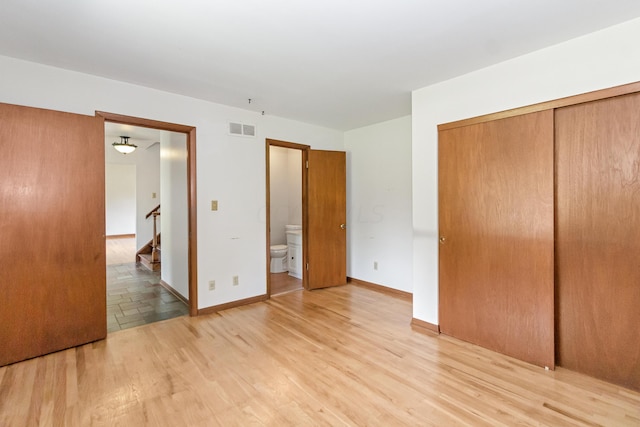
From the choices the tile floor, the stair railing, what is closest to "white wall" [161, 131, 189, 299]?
the tile floor

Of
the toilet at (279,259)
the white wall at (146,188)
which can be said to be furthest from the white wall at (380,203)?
the white wall at (146,188)

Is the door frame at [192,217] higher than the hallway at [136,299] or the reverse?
higher

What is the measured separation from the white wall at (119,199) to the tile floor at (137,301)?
5677 millimetres

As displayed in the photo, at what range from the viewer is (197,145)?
3303mm

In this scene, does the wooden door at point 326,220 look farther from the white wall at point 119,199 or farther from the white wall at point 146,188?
the white wall at point 119,199

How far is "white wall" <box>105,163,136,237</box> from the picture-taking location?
994cm

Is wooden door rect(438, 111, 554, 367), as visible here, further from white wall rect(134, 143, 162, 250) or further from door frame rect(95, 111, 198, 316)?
white wall rect(134, 143, 162, 250)

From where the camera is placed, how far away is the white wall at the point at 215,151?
99.3 inches

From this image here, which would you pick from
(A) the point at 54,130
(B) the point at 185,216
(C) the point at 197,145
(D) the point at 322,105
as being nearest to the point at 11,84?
(A) the point at 54,130

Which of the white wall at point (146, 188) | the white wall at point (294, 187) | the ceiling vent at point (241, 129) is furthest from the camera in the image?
the white wall at point (146, 188)

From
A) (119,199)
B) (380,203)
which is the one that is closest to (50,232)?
(380,203)

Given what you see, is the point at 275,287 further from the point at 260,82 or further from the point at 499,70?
the point at 499,70

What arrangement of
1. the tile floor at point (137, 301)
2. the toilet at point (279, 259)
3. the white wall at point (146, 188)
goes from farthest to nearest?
the white wall at point (146, 188), the toilet at point (279, 259), the tile floor at point (137, 301)

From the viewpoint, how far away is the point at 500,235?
8.18ft
